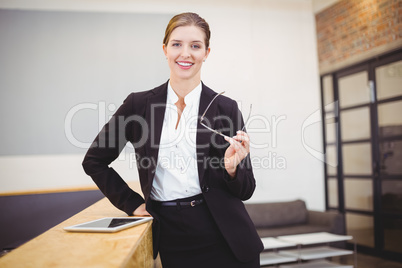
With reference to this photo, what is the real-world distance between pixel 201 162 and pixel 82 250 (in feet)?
2.02

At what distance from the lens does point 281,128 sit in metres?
5.69

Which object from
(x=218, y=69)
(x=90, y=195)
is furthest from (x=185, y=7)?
(x=90, y=195)

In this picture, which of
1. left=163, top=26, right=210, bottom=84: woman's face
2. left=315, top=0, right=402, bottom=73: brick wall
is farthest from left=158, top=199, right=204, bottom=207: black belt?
left=315, top=0, right=402, bottom=73: brick wall

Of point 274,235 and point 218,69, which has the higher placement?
point 218,69

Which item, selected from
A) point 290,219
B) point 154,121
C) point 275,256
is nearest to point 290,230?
point 290,219

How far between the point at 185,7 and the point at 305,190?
319cm

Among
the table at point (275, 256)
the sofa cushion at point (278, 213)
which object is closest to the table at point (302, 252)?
the table at point (275, 256)

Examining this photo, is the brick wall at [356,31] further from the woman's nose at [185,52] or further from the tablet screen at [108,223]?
the tablet screen at [108,223]

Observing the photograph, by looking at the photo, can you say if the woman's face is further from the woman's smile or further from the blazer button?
the blazer button

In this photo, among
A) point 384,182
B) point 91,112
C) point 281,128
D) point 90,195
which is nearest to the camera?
point 90,195

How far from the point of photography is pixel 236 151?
4.54 feet

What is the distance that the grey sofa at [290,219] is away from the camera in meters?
5.03

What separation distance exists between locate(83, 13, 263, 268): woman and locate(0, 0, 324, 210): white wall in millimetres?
3516

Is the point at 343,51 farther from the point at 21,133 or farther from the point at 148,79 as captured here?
the point at 21,133
